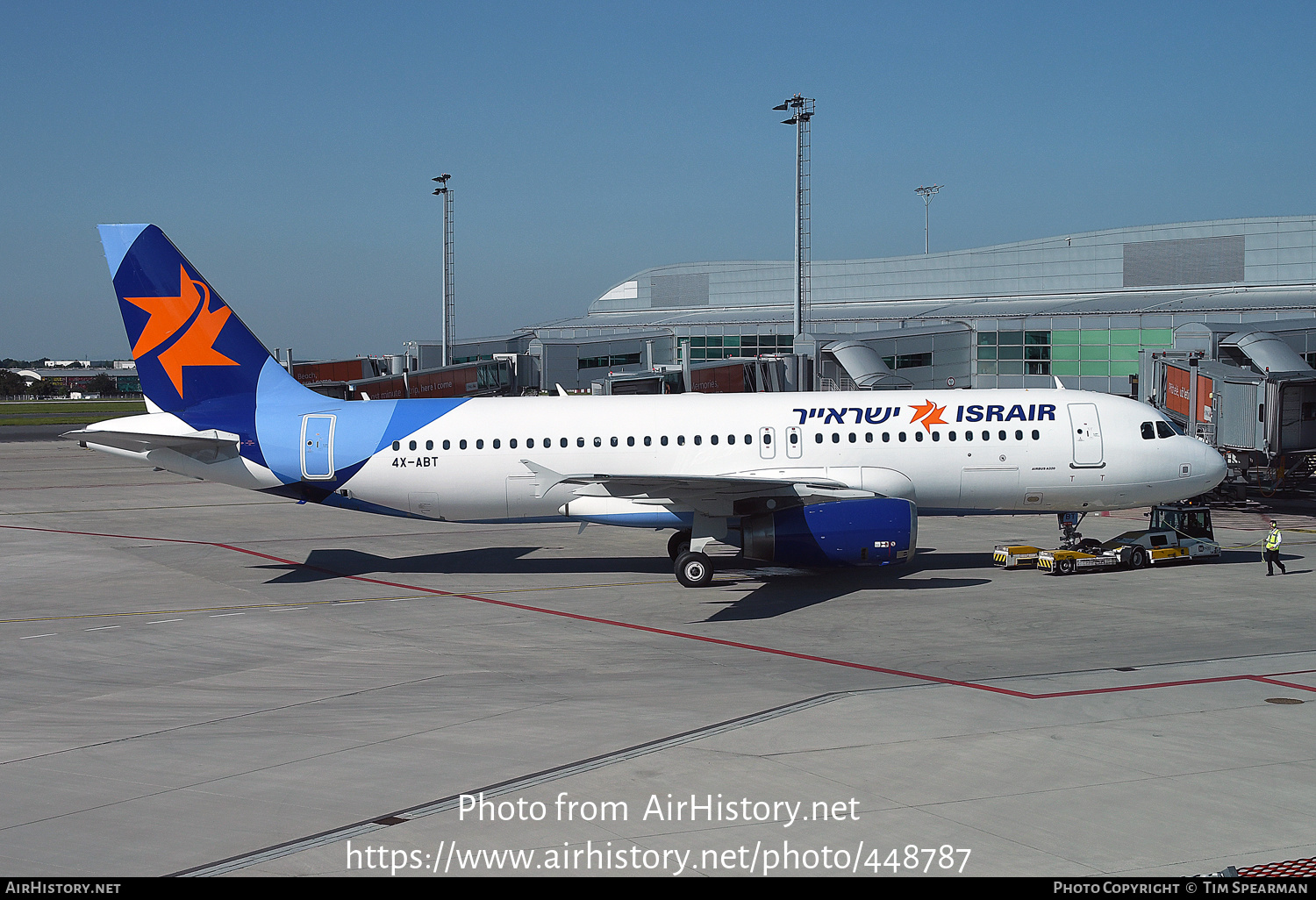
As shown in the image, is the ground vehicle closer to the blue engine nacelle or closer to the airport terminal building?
the blue engine nacelle

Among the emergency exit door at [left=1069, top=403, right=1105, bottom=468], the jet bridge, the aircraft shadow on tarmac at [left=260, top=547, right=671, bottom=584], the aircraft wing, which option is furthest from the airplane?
the jet bridge

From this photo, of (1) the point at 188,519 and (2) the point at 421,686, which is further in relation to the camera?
(1) the point at 188,519

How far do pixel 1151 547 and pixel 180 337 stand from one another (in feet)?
86.4

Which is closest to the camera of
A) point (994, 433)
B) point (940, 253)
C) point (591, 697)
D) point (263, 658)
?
point (591, 697)

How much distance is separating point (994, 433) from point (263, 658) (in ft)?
59.9

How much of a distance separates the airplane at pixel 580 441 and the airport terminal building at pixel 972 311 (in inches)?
954

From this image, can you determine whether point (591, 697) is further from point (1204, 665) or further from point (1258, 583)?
point (1258, 583)

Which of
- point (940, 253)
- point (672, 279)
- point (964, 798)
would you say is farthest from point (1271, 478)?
point (672, 279)

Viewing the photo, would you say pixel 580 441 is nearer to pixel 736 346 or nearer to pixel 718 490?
pixel 718 490

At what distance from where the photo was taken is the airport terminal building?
→ 216 ft

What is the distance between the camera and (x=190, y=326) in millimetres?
28203

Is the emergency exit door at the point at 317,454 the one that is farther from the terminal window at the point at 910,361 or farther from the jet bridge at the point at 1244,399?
the terminal window at the point at 910,361

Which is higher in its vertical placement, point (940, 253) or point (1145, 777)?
point (940, 253)

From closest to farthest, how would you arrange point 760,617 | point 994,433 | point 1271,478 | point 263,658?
point 263,658, point 760,617, point 994,433, point 1271,478
